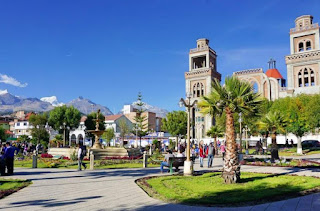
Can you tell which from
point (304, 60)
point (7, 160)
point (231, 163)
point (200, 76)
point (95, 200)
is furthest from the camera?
point (200, 76)

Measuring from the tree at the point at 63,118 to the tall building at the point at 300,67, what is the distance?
3559 cm

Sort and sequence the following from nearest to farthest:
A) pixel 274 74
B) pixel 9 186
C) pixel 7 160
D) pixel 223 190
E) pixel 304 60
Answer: pixel 223 190 → pixel 9 186 → pixel 7 160 → pixel 304 60 → pixel 274 74

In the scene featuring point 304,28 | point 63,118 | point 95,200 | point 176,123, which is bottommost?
point 95,200

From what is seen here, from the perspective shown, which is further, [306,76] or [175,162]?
[306,76]

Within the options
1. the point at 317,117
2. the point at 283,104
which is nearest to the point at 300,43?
the point at 283,104

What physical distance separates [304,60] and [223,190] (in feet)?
175

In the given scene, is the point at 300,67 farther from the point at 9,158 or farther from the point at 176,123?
the point at 9,158

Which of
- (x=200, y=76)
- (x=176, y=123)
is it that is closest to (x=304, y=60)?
(x=200, y=76)

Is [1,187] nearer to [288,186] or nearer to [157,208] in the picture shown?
[157,208]

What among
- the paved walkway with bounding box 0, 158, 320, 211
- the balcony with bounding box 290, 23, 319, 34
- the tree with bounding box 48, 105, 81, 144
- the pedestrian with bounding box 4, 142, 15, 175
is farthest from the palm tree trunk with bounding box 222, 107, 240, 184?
the balcony with bounding box 290, 23, 319, 34

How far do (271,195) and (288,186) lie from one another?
6.40 feet

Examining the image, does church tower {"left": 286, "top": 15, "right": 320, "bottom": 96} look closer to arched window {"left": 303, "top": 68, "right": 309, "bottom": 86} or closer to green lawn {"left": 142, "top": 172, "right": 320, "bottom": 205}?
arched window {"left": 303, "top": 68, "right": 309, "bottom": 86}

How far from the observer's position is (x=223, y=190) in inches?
362

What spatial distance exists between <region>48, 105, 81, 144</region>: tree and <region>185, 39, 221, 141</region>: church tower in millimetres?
25831
